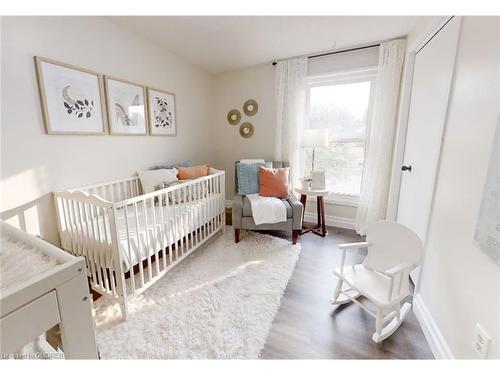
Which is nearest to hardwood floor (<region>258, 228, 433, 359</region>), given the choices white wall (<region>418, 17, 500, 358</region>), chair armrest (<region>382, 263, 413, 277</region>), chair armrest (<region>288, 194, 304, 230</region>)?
white wall (<region>418, 17, 500, 358</region>)

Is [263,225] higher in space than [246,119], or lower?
lower

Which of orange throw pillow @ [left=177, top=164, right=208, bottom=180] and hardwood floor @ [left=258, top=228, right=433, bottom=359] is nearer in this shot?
hardwood floor @ [left=258, top=228, right=433, bottom=359]

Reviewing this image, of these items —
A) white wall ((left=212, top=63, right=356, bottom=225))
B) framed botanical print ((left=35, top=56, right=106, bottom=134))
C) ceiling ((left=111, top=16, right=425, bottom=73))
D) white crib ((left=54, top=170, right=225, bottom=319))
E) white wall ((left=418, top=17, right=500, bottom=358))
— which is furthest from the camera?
white wall ((left=212, top=63, right=356, bottom=225))

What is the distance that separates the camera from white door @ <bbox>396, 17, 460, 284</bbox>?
145cm

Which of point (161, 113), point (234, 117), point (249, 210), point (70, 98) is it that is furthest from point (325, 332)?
point (234, 117)

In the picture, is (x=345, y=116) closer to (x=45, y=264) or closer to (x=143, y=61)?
(x=143, y=61)

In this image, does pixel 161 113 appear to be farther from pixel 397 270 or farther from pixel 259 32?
pixel 397 270

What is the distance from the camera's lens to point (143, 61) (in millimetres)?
2361

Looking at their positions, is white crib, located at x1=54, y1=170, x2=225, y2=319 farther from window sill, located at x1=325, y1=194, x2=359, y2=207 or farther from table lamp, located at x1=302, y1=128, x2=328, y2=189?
window sill, located at x1=325, y1=194, x2=359, y2=207

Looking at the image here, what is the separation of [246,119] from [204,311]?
2606 millimetres

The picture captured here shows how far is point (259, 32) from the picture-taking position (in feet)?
7.17

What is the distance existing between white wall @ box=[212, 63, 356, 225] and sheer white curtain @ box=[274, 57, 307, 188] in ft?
0.50

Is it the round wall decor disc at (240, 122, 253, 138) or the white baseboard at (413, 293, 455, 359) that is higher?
the round wall decor disc at (240, 122, 253, 138)
